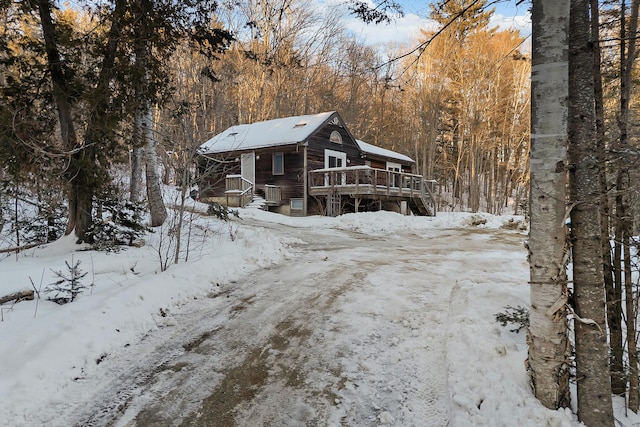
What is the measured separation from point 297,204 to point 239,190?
3.19m

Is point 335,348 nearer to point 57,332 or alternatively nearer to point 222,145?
point 57,332

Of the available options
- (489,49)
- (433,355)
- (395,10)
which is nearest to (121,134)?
(395,10)

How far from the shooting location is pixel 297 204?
61.2 ft

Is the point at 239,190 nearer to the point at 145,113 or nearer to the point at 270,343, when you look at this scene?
the point at 145,113

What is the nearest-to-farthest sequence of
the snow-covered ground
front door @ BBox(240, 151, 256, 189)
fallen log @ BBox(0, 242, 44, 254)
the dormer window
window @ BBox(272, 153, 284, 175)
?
the snow-covered ground, fallen log @ BBox(0, 242, 44, 254), window @ BBox(272, 153, 284, 175), front door @ BBox(240, 151, 256, 189), the dormer window

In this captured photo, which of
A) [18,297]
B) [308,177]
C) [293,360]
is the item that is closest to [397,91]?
[293,360]

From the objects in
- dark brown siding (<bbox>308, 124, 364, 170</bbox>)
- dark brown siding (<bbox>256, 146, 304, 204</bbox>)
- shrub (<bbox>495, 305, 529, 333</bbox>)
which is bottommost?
shrub (<bbox>495, 305, 529, 333</bbox>)

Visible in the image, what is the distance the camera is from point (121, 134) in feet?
23.5

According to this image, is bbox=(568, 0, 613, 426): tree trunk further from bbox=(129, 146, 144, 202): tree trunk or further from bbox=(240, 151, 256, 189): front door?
bbox=(240, 151, 256, 189): front door

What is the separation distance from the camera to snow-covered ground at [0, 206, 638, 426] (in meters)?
2.37

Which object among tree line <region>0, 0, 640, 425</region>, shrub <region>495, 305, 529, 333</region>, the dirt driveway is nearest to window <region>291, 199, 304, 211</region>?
tree line <region>0, 0, 640, 425</region>

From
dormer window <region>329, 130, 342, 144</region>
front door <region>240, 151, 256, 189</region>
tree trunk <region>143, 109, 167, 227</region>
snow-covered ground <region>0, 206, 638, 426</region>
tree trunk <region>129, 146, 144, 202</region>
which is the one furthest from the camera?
dormer window <region>329, 130, 342, 144</region>

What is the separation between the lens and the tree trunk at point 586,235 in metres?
2.01

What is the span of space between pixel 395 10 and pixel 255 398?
13.1 feet
